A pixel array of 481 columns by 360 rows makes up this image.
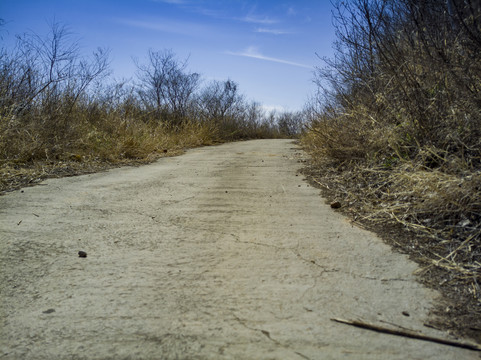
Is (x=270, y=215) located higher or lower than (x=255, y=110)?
lower

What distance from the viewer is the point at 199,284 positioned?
158cm

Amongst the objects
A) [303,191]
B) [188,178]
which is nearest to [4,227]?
[188,178]

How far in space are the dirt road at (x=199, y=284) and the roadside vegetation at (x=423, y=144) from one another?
22 cm

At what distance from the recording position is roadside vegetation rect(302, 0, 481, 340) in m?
1.91

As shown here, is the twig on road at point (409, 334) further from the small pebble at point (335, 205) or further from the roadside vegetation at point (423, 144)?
the small pebble at point (335, 205)

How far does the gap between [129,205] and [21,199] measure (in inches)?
38.7

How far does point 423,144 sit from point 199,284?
239cm

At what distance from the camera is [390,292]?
60.4 inches

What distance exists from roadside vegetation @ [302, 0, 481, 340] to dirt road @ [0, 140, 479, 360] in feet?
0.73

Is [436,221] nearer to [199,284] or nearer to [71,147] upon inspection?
[199,284]

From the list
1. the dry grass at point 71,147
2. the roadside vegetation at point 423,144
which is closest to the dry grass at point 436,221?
the roadside vegetation at point 423,144

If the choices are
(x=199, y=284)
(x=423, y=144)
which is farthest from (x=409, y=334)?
(x=423, y=144)

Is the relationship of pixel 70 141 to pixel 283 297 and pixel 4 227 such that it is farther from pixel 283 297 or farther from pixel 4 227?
pixel 283 297

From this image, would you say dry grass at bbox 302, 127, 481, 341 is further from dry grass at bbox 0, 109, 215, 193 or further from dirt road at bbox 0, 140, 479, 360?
dry grass at bbox 0, 109, 215, 193
